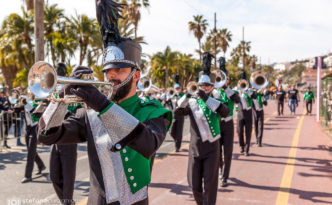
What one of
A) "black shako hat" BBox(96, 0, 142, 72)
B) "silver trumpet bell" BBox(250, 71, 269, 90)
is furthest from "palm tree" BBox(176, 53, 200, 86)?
"black shako hat" BBox(96, 0, 142, 72)

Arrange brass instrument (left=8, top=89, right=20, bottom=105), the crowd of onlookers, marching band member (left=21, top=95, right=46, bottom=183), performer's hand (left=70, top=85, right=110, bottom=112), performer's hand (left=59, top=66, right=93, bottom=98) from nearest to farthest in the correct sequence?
1. performer's hand (left=70, top=85, right=110, bottom=112)
2. performer's hand (left=59, top=66, right=93, bottom=98)
3. marching band member (left=21, top=95, right=46, bottom=183)
4. the crowd of onlookers
5. brass instrument (left=8, top=89, right=20, bottom=105)

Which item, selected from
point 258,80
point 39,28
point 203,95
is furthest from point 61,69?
point 258,80

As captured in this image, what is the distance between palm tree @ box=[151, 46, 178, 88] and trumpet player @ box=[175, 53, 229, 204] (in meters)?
29.4

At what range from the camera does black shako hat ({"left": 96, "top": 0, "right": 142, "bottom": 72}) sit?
217 cm

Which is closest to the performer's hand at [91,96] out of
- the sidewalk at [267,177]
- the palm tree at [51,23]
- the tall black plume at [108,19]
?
the tall black plume at [108,19]

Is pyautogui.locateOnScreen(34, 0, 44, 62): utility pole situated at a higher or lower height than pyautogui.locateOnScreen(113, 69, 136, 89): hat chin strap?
higher

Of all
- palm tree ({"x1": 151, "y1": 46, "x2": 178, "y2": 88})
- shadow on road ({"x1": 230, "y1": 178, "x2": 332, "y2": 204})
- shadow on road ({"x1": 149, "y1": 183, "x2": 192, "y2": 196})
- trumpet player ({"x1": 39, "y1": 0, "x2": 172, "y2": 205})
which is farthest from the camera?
palm tree ({"x1": 151, "y1": 46, "x2": 178, "y2": 88})

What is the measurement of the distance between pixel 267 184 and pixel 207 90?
2.38 meters

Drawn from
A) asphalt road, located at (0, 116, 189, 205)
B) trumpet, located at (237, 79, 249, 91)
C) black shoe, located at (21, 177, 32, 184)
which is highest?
trumpet, located at (237, 79, 249, 91)

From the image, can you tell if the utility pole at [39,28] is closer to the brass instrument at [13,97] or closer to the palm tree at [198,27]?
the brass instrument at [13,97]

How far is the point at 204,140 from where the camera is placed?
15.0 ft

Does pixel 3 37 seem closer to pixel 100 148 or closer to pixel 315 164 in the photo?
pixel 315 164

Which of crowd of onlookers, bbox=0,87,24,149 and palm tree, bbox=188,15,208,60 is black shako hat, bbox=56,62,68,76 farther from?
palm tree, bbox=188,15,208,60

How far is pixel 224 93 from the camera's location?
611cm
